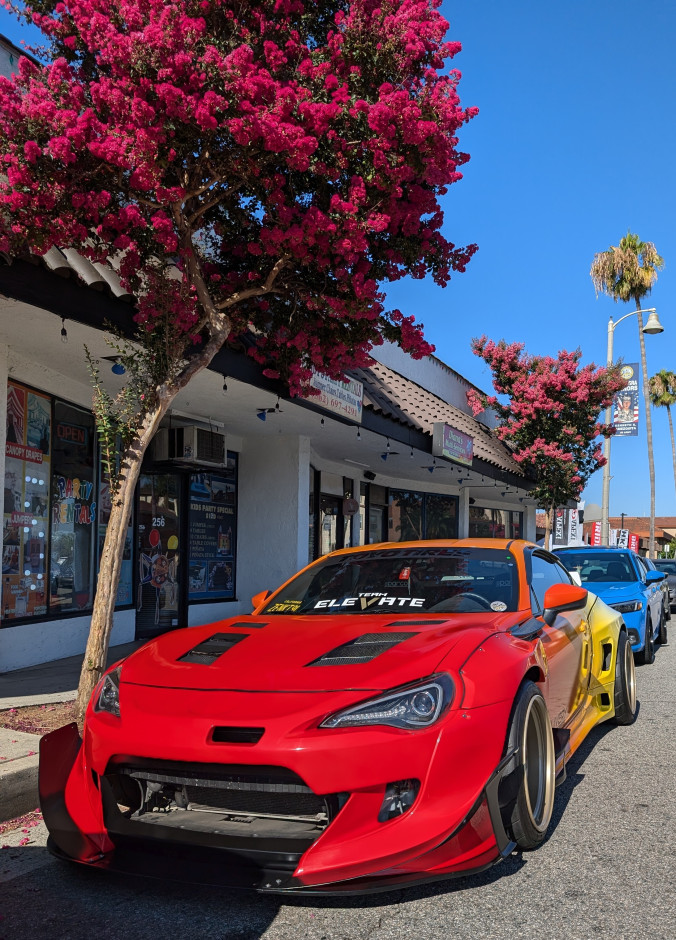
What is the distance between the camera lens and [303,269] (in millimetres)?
6961

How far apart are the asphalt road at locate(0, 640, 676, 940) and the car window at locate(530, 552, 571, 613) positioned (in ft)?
3.89

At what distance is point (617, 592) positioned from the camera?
33.0ft

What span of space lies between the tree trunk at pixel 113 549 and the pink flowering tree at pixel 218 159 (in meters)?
0.01

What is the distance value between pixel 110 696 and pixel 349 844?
1305 mm

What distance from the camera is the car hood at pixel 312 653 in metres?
3.28

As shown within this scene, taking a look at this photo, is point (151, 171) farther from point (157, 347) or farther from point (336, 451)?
point (336, 451)

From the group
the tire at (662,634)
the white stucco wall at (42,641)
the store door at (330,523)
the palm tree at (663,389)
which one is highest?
the palm tree at (663,389)

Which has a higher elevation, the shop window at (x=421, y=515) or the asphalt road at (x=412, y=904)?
the shop window at (x=421, y=515)

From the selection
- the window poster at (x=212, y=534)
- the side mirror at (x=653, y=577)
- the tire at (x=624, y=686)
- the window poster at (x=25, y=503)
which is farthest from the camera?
the window poster at (x=212, y=534)

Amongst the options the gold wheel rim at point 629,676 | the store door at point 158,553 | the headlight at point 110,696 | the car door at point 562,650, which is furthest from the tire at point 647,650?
the headlight at point 110,696

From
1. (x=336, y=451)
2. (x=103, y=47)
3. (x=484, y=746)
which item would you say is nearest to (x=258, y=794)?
(x=484, y=746)

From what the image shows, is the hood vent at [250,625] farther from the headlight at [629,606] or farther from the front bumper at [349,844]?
the headlight at [629,606]

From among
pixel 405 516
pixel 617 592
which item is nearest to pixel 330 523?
pixel 405 516

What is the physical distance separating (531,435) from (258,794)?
18395 millimetres
